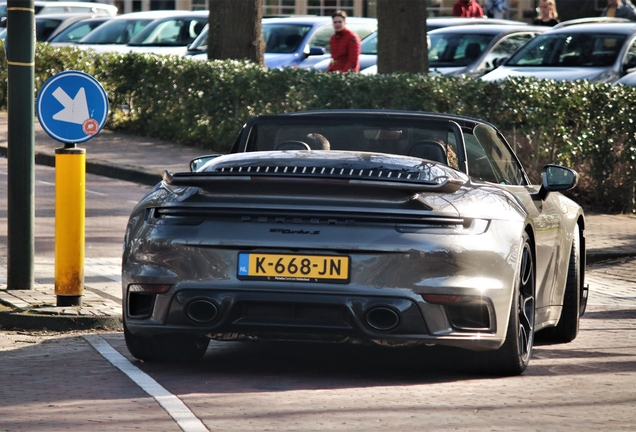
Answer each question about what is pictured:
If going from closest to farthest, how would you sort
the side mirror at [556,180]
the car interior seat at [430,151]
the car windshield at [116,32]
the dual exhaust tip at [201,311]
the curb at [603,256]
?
1. the dual exhaust tip at [201,311]
2. the car interior seat at [430,151]
3. the side mirror at [556,180]
4. the curb at [603,256]
5. the car windshield at [116,32]

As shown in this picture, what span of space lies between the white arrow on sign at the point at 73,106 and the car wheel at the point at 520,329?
311 cm

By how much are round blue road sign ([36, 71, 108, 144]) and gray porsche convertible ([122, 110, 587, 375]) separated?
6.63 ft

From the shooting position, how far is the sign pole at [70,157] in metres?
8.48

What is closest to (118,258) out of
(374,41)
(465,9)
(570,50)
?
(570,50)

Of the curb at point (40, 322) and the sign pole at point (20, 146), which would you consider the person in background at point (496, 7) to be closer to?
the sign pole at point (20, 146)

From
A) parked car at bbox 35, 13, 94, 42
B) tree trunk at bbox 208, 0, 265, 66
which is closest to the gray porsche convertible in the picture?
tree trunk at bbox 208, 0, 265, 66

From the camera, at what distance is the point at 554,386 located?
21.7 feet

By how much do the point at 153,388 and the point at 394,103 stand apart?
34.9 ft

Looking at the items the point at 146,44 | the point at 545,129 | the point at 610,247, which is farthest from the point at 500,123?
the point at 146,44

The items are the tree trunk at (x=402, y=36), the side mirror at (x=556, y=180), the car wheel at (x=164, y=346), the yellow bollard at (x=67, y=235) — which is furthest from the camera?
the tree trunk at (x=402, y=36)

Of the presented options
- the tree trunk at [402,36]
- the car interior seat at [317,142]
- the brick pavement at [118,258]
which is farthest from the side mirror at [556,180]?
the tree trunk at [402,36]

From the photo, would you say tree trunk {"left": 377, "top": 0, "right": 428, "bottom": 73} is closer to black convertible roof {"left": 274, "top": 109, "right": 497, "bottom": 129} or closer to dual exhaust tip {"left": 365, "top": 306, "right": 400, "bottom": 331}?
black convertible roof {"left": 274, "top": 109, "right": 497, "bottom": 129}

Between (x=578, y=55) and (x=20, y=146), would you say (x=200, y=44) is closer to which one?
(x=578, y=55)

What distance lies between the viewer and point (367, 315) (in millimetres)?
6266
